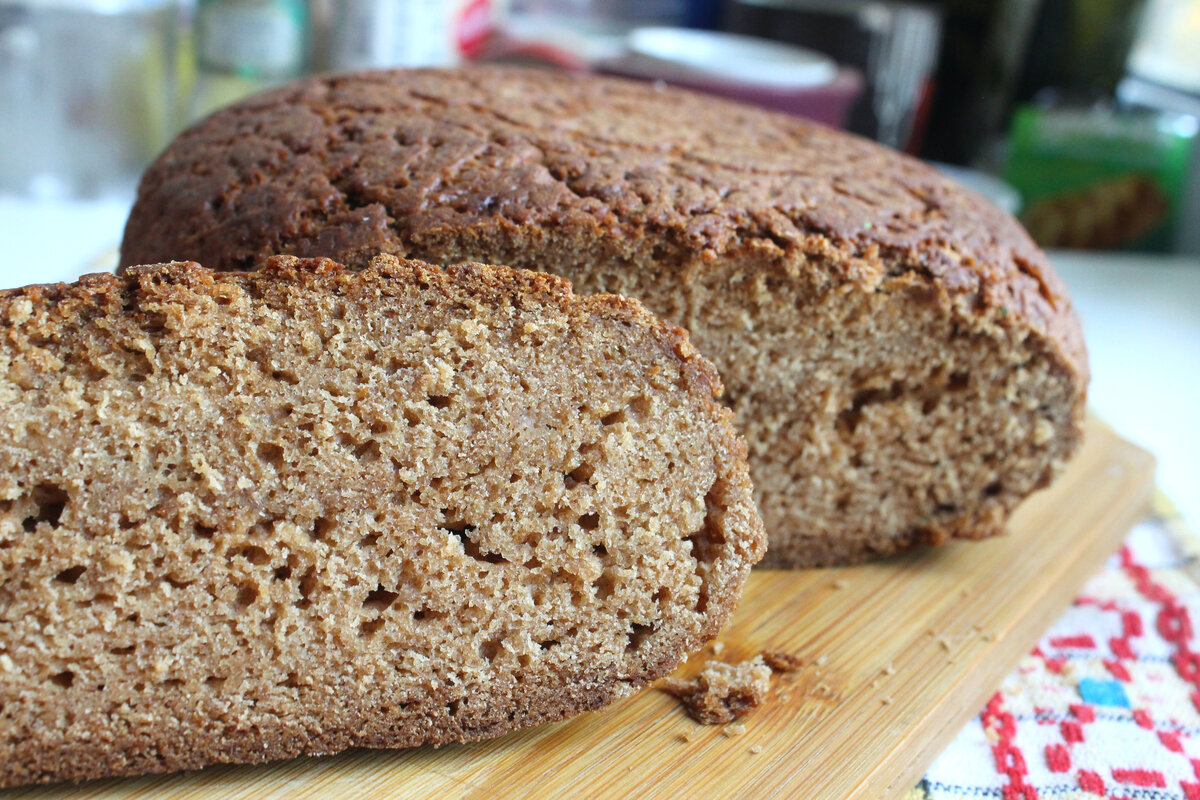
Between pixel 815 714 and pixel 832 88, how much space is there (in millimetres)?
2958

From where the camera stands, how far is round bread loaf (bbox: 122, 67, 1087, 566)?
1888 millimetres

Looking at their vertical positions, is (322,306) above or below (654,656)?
above

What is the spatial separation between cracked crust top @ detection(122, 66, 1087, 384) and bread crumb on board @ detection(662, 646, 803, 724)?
693 millimetres

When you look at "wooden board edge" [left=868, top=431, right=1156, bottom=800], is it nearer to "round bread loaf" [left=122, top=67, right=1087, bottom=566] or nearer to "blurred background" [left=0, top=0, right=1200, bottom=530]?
"round bread loaf" [left=122, top=67, right=1087, bottom=566]

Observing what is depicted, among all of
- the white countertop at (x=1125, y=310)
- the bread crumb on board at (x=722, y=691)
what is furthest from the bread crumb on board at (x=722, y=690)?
the white countertop at (x=1125, y=310)

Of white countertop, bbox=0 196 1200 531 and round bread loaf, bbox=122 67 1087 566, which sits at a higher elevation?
round bread loaf, bbox=122 67 1087 566

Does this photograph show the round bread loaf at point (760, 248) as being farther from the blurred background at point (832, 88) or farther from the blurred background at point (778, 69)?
the blurred background at point (778, 69)

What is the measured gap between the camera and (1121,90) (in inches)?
199

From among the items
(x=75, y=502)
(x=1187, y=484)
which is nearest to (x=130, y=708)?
(x=75, y=502)

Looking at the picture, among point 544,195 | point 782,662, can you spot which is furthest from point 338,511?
point 782,662

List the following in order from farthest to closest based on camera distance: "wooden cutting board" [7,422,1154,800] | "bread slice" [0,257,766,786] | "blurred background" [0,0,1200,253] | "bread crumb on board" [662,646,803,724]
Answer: "blurred background" [0,0,1200,253] → "bread crumb on board" [662,646,803,724] → "wooden cutting board" [7,422,1154,800] → "bread slice" [0,257,766,786]

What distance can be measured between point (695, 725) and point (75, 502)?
3.17ft

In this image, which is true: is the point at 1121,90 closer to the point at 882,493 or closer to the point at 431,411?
the point at 882,493

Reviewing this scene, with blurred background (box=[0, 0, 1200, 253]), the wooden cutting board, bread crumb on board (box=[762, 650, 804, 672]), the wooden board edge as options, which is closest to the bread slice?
the wooden cutting board
